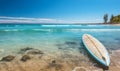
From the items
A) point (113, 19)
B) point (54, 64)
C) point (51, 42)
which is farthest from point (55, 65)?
point (113, 19)

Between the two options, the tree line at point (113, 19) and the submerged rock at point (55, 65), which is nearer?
the submerged rock at point (55, 65)

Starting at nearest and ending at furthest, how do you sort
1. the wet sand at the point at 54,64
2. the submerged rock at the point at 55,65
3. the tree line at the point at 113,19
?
the wet sand at the point at 54,64, the submerged rock at the point at 55,65, the tree line at the point at 113,19

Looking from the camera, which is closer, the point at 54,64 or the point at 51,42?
the point at 54,64

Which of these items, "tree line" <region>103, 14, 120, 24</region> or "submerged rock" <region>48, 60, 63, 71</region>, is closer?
"submerged rock" <region>48, 60, 63, 71</region>

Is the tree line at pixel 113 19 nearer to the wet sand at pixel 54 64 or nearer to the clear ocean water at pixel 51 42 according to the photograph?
the clear ocean water at pixel 51 42

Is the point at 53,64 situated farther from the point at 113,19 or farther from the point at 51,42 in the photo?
the point at 113,19

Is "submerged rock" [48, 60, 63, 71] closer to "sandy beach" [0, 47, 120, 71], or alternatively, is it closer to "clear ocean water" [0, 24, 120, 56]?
"sandy beach" [0, 47, 120, 71]

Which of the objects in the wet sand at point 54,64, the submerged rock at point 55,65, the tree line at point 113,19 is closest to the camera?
the wet sand at point 54,64

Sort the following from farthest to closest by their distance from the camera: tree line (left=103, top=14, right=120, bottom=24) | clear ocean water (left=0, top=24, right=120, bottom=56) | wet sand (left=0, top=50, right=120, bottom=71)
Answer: tree line (left=103, top=14, right=120, bottom=24), clear ocean water (left=0, top=24, right=120, bottom=56), wet sand (left=0, top=50, right=120, bottom=71)

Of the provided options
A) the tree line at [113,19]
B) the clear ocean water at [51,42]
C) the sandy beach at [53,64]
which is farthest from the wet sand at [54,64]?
the tree line at [113,19]

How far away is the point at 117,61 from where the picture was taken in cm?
609

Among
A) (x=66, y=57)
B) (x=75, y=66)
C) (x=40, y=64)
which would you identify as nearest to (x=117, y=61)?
(x=75, y=66)

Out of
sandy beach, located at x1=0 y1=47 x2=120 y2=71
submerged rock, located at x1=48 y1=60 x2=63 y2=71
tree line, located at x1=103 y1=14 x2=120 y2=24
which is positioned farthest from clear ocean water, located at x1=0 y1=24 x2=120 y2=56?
tree line, located at x1=103 y1=14 x2=120 y2=24

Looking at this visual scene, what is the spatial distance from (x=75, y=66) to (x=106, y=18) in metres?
78.1
